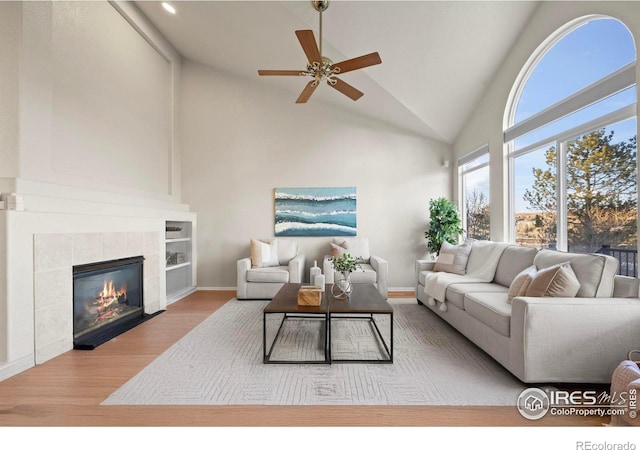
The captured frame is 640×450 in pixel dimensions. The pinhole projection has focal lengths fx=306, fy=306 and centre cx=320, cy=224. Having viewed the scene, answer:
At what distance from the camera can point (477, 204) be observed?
4781mm

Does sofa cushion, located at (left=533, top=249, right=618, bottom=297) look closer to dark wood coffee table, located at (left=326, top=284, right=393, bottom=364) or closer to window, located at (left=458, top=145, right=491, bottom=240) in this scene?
dark wood coffee table, located at (left=326, top=284, right=393, bottom=364)

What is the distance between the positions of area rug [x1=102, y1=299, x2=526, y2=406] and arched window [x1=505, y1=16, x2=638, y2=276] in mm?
1492

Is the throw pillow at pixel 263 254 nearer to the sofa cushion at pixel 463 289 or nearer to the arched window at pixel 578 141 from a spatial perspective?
the sofa cushion at pixel 463 289

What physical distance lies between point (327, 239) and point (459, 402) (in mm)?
3567

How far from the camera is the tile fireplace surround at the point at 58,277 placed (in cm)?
243

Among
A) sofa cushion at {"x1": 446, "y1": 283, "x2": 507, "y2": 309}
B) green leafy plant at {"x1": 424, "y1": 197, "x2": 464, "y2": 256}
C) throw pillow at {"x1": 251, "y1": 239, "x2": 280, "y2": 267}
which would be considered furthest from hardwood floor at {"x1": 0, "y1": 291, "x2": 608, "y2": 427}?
green leafy plant at {"x1": 424, "y1": 197, "x2": 464, "y2": 256}

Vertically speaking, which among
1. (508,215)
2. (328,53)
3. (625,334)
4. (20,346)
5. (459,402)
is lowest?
(459,402)

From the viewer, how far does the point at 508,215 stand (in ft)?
12.8

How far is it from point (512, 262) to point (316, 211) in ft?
9.82

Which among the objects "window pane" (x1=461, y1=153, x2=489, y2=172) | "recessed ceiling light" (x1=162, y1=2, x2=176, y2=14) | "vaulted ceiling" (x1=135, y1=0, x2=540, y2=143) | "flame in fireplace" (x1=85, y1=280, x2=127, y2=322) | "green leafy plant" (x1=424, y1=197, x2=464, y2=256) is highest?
"recessed ceiling light" (x1=162, y1=2, x2=176, y2=14)

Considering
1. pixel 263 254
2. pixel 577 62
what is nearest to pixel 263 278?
pixel 263 254

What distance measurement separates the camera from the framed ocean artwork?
17.3 feet
